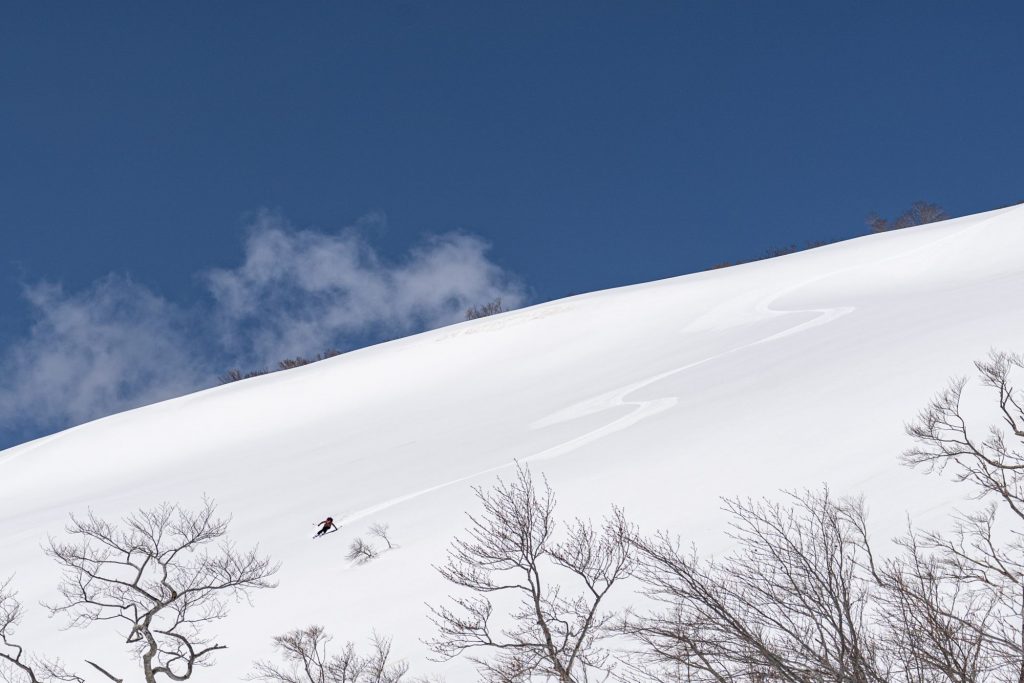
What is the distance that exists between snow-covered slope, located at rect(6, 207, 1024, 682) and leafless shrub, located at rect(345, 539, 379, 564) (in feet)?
0.78

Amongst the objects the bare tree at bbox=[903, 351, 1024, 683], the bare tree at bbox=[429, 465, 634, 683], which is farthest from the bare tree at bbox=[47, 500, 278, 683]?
the bare tree at bbox=[903, 351, 1024, 683]

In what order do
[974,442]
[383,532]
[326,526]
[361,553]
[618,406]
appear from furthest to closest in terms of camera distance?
[618,406]
[326,526]
[383,532]
[361,553]
[974,442]

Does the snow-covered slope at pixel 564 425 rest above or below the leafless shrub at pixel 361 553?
above

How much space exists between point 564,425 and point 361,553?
30.8 feet

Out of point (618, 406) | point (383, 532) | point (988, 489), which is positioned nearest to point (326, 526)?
point (383, 532)

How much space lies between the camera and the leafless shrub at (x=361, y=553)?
65.3ft

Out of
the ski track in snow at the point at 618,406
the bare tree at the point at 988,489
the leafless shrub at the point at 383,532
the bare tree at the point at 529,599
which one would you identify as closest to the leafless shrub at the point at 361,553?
the leafless shrub at the point at 383,532

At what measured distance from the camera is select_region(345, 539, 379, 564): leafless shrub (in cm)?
1989

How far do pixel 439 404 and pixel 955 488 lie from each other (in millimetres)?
23586

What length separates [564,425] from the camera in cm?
2727

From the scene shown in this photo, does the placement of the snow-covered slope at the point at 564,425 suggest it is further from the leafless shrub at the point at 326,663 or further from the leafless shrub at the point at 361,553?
the leafless shrub at the point at 326,663

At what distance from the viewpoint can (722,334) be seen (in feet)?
115

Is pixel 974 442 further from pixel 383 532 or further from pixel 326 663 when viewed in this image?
pixel 326 663

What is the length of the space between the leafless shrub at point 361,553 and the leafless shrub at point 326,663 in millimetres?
2878
